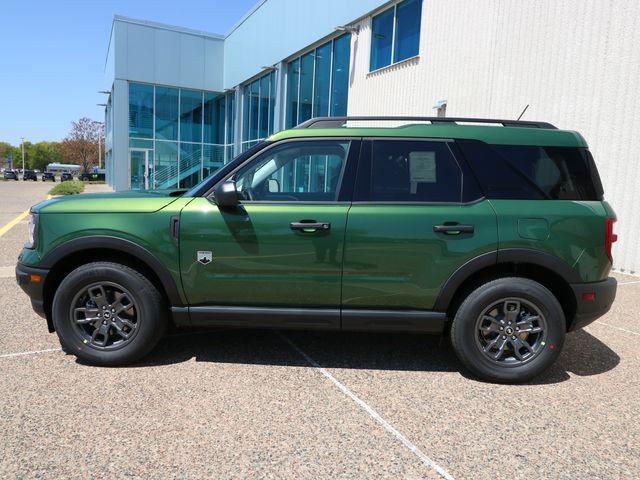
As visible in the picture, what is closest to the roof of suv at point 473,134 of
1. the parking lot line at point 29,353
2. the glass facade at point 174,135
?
the parking lot line at point 29,353

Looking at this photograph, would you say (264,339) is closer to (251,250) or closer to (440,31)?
(251,250)

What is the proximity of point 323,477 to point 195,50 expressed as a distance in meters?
29.1

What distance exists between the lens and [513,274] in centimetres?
394

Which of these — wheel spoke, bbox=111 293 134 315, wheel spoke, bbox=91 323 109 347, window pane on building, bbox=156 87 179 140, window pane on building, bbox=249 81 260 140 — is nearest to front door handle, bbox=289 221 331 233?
wheel spoke, bbox=111 293 134 315

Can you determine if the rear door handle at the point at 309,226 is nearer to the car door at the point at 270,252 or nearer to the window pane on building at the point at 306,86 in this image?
the car door at the point at 270,252

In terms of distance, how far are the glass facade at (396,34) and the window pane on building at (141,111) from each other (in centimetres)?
1711

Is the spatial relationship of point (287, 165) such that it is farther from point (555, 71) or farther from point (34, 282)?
point (555, 71)

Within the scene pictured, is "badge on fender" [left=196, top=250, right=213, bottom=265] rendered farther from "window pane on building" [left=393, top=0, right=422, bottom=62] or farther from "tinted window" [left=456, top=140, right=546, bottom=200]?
"window pane on building" [left=393, top=0, right=422, bottom=62]

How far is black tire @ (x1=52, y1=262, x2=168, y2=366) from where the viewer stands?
3861mm

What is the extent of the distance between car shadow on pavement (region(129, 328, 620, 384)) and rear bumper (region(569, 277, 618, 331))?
1.78 ft

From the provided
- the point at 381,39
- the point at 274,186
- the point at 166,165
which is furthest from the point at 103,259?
the point at 166,165

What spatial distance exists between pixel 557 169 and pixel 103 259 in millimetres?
3545

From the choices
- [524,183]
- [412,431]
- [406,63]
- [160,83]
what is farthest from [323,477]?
[160,83]

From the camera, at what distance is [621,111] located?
8.41 m
